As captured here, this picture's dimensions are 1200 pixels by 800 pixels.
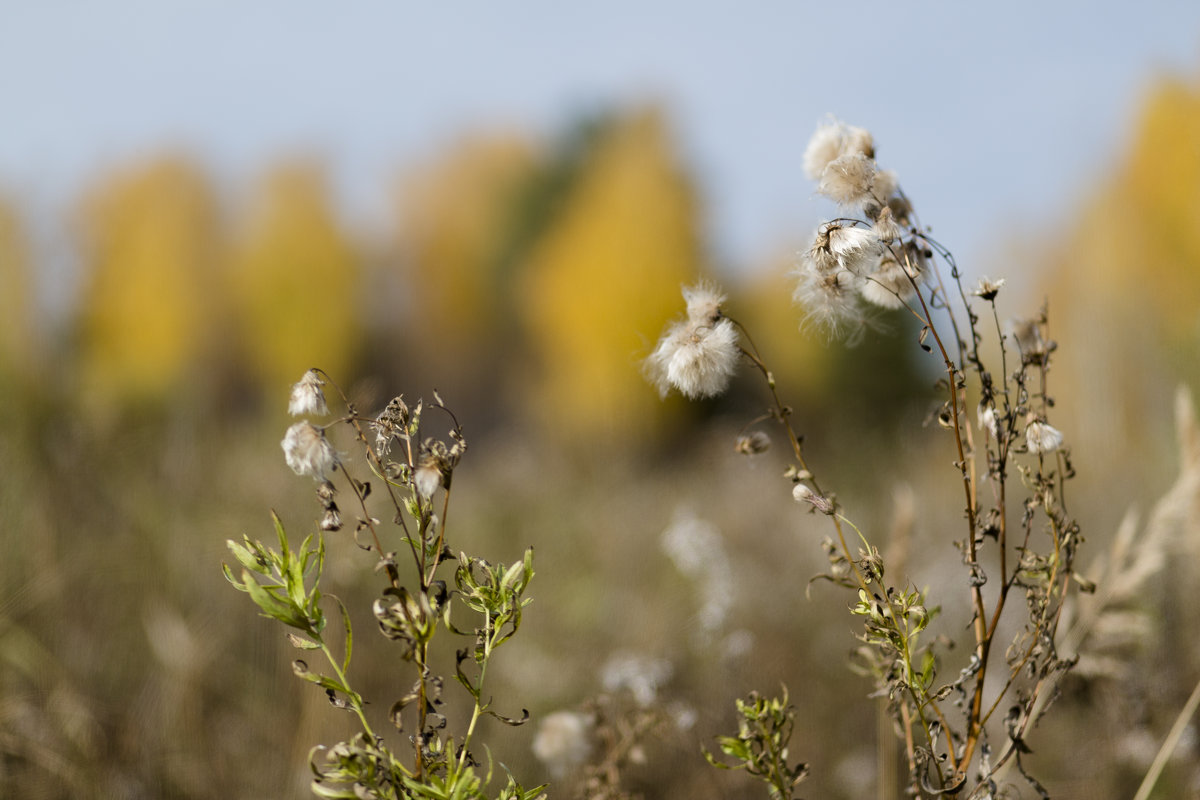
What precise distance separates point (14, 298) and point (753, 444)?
5193mm

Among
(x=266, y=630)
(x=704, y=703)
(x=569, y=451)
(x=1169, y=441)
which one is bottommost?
(x=704, y=703)

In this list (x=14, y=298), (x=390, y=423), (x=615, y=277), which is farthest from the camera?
(x=615, y=277)

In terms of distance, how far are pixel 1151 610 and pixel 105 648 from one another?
3.31 meters

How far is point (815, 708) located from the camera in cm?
290

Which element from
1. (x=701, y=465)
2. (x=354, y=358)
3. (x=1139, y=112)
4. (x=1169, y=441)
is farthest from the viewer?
(x=354, y=358)

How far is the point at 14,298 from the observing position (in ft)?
16.6

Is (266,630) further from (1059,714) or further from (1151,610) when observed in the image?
(1151,610)

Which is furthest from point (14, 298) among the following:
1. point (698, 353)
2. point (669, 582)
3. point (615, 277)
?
point (615, 277)

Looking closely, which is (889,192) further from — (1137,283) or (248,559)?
(1137,283)

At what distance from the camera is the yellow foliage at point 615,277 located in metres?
18.0

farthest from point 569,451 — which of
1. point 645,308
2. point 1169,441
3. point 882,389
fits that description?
point 1169,441

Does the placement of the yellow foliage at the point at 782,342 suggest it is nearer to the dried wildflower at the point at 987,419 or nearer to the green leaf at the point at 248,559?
the dried wildflower at the point at 987,419

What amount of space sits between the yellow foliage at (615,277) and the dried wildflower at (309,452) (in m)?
15.8

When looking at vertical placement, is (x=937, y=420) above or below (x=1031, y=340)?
below
